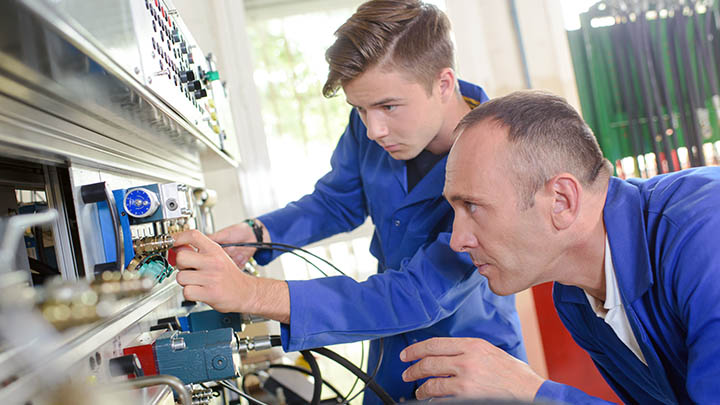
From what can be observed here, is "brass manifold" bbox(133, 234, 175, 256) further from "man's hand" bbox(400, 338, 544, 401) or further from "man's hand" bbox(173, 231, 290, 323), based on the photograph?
"man's hand" bbox(400, 338, 544, 401)

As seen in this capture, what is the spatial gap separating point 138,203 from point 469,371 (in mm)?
607

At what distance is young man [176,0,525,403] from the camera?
3.31 feet

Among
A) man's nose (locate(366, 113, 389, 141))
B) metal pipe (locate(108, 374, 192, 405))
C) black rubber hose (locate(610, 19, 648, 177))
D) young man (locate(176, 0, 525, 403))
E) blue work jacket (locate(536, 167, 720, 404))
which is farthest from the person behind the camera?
black rubber hose (locate(610, 19, 648, 177))

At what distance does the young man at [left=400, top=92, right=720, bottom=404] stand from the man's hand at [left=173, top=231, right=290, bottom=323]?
26 cm

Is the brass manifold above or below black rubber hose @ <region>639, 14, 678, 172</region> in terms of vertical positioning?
below

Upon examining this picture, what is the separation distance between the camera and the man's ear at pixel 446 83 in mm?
1326

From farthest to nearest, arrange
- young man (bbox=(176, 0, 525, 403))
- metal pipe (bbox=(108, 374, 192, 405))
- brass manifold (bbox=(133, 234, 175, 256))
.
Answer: young man (bbox=(176, 0, 525, 403)) < brass manifold (bbox=(133, 234, 175, 256)) < metal pipe (bbox=(108, 374, 192, 405))

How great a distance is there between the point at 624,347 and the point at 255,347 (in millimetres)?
696

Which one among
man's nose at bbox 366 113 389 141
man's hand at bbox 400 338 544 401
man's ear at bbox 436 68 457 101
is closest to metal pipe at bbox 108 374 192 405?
man's hand at bbox 400 338 544 401

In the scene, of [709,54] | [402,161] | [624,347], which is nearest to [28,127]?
[402,161]

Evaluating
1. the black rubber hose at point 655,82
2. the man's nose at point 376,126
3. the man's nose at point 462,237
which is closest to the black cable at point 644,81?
the black rubber hose at point 655,82

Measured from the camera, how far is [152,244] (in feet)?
2.97

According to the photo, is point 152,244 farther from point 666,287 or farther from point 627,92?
point 627,92

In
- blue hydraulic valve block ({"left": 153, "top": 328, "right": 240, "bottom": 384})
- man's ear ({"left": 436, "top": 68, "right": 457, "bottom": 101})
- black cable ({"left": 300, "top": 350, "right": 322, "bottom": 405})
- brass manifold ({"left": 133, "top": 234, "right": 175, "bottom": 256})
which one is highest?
man's ear ({"left": 436, "top": 68, "right": 457, "bottom": 101})
